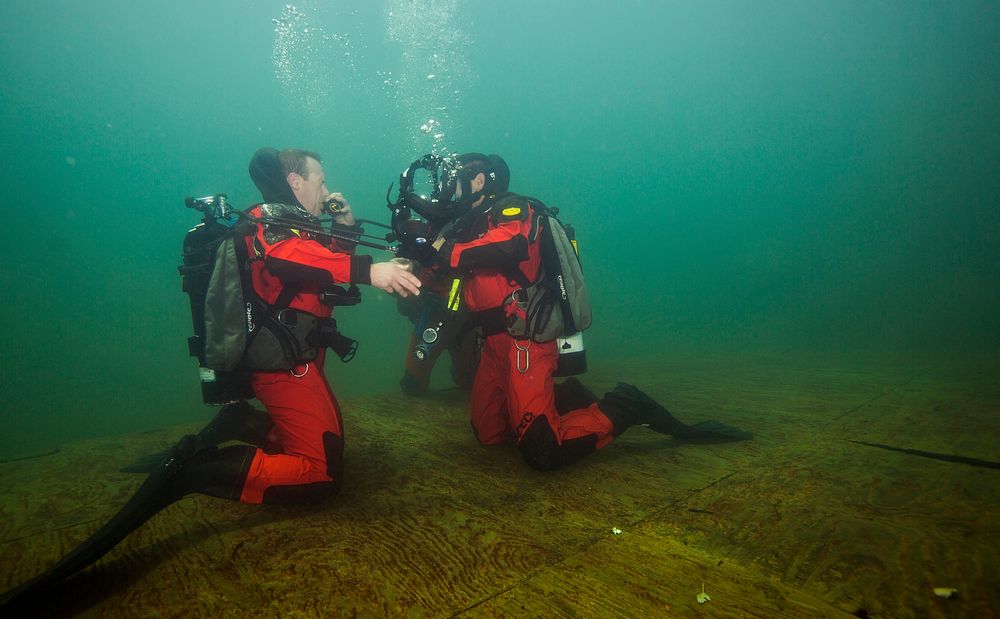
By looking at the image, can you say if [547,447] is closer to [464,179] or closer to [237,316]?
[237,316]

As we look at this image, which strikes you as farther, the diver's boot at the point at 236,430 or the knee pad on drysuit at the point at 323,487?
the diver's boot at the point at 236,430

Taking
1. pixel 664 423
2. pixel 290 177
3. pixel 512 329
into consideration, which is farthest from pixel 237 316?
pixel 664 423

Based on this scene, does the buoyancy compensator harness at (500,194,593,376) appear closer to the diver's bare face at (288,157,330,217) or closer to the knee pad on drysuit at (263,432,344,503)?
the knee pad on drysuit at (263,432,344,503)

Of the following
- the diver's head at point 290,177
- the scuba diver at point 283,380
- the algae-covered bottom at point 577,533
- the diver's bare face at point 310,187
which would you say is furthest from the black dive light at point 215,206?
the algae-covered bottom at point 577,533

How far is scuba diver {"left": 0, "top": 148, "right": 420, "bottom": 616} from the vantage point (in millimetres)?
2154

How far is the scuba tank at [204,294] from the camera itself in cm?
294

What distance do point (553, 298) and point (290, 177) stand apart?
2788 mm

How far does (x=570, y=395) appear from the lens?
3.70 meters

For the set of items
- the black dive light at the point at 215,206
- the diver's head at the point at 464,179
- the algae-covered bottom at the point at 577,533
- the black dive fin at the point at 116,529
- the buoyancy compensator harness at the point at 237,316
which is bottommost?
the algae-covered bottom at the point at 577,533

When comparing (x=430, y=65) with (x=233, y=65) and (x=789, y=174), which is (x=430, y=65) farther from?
(x=789, y=174)

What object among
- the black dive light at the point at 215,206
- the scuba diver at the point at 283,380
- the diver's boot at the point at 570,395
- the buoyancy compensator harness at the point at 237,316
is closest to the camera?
the scuba diver at the point at 283,380

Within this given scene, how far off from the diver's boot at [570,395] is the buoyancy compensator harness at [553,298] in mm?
288

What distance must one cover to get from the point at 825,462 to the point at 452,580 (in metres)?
2.52

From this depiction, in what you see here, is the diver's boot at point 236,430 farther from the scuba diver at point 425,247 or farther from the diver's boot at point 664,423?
the diver's boot at point 664,423
